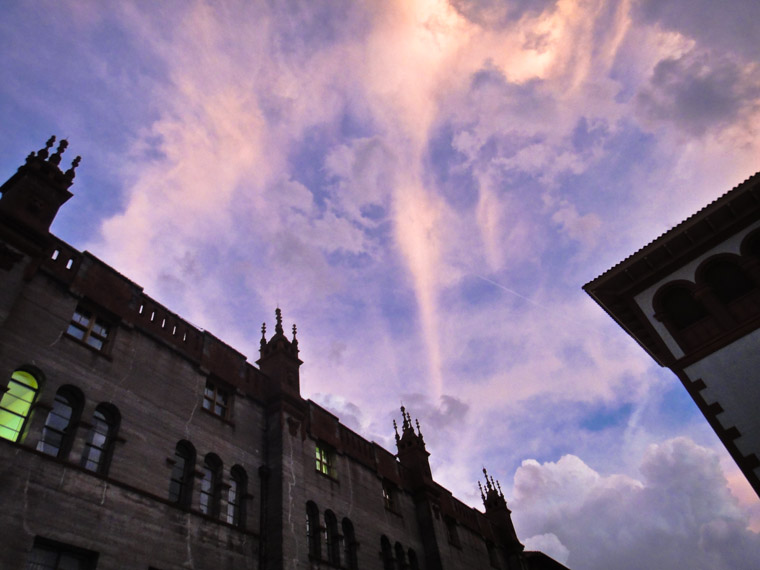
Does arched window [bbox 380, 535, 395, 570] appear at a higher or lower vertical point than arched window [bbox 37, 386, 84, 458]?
lower

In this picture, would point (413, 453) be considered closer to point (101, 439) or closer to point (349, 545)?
point (349, 545)

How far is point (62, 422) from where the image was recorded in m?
14.0

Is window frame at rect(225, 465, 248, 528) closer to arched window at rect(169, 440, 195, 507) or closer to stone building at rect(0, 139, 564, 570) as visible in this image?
stone building at rect(0, 139, 564, 570)

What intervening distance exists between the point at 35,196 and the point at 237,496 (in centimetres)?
1153

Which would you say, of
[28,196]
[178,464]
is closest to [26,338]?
[28,196]

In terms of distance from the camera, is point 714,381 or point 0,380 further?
point 714,381

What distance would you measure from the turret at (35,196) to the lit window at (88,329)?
2466 millimetres

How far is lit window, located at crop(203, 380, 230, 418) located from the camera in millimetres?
19141

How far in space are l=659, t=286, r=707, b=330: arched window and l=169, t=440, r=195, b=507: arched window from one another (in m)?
18.4

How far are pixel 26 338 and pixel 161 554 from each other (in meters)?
6.85

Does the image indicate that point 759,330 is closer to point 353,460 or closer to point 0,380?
point 353,460

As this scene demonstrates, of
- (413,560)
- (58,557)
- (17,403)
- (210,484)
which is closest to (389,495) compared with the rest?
(413,560)

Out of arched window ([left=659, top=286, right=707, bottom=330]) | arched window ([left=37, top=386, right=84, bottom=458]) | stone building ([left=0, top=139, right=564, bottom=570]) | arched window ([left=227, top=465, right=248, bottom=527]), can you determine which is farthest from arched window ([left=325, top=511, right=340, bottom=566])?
arched window ([left=659, top=286, right=707, bottom=330])

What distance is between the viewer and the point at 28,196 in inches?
586
